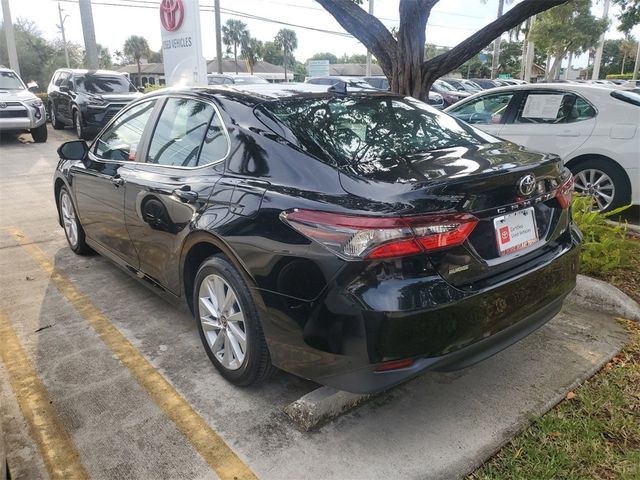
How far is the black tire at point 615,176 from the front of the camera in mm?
5805

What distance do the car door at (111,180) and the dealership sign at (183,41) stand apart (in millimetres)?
6172

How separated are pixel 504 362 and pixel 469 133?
4.59 ft

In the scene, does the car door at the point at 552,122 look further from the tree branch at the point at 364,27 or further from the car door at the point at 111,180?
the car door at the point at 111,180

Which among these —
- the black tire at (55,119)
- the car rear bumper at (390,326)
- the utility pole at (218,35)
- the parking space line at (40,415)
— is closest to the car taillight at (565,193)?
the car rear bumper at (390,326)

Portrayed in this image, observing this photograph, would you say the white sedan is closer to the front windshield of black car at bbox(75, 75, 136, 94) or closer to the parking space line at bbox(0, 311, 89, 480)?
the parking space line at bbox(0, 311, 89, 480)

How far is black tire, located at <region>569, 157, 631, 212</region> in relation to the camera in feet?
19.0

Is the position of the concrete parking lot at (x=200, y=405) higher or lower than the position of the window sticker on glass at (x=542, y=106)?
lower

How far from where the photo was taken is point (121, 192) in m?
3.77

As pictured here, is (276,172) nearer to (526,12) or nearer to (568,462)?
(568,462)

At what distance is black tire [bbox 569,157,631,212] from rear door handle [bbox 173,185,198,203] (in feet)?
15.7

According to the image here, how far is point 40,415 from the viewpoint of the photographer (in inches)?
109

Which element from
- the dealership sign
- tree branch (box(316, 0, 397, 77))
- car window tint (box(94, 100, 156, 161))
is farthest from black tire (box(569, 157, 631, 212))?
the dealership sign

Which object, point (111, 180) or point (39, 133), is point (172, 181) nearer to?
point (111, 180)

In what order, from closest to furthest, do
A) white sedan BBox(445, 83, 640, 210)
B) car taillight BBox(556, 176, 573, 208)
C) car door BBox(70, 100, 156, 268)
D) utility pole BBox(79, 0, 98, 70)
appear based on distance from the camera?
car taillight BBox(556, 176, 573, 208) < car door BBox(70, 100, 156, 268) < white sedan BBox(445, 83, 640, 210) < utility pole BBox(79, 0, 98, 70)
